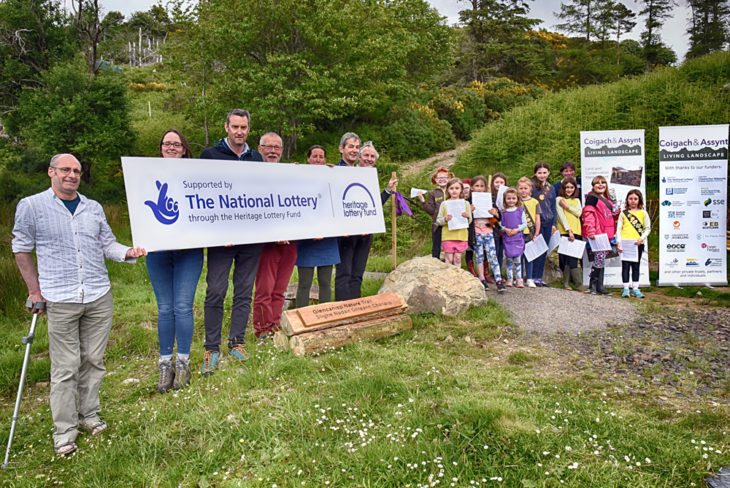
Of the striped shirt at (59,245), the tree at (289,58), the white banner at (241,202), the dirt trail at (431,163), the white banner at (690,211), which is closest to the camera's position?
the striped shirt at (59,245)

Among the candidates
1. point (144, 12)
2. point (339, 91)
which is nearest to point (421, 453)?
point (339, 91)

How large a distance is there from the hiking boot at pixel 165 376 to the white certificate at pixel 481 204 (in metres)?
5.12

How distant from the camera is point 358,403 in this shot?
377cm

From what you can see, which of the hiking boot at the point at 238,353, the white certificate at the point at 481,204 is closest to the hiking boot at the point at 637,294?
the white certificate at the point at 481,204

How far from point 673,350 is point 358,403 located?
3708mm

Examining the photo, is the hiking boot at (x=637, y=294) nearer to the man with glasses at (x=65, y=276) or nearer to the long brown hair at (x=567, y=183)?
the long brown hair at (x=567, y=183)

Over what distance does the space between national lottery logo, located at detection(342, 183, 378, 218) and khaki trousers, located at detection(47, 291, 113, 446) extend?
3.05 metres

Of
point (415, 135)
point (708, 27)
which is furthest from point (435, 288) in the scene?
point (708, 27)

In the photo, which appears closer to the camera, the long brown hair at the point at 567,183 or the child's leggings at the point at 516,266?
the child's leggings at the point at 516,266

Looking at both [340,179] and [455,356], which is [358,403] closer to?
[455,356]

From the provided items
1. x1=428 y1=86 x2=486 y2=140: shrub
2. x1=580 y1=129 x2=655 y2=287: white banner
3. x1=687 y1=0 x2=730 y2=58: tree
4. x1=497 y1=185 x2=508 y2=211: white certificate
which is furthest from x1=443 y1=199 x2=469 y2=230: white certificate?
x1=687 y1=0 x2=730 y2=58: tree

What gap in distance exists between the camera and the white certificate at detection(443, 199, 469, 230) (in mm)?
7387

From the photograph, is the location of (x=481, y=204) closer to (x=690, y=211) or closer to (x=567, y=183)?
(x=567, y=183)

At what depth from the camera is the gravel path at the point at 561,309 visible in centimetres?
622
